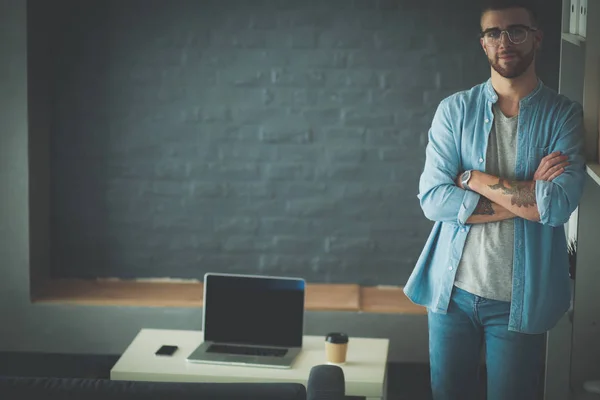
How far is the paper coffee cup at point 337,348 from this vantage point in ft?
12.0

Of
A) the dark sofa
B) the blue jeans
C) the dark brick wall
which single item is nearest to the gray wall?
the dark brick wall

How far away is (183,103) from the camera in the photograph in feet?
17.2

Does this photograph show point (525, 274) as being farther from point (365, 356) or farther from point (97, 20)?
point (97, 20)

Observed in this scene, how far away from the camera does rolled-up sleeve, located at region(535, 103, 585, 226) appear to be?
3094 millimetres

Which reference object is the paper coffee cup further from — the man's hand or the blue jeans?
the man's hand

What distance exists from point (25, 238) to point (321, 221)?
63.3 inches

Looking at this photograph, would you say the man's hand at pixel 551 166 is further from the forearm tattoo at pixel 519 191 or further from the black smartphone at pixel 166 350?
the black smartphone at pixel 166 350

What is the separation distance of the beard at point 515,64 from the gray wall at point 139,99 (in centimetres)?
195

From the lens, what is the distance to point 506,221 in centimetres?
318

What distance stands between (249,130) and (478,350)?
7.77 feet

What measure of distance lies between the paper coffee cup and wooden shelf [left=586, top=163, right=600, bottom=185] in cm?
113

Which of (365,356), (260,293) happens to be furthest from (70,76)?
(365,356)

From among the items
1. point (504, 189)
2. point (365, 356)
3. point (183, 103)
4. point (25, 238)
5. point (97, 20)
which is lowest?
point (365, 356)

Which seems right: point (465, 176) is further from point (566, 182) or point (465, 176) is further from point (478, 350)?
point (478, 350)
